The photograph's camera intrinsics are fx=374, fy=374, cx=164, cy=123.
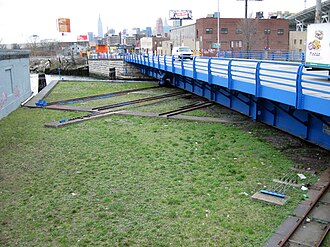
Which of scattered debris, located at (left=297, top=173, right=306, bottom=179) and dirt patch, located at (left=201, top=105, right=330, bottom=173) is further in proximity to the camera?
dirt patch, located at (left=201, top=105, right=330, bottom=173)

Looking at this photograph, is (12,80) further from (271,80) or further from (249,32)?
(249,32)

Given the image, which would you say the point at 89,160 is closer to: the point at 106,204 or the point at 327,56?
the point at 106,204

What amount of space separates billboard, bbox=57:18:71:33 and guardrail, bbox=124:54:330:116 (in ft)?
314

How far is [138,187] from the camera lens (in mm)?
9648

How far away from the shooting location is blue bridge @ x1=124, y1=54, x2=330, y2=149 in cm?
1095

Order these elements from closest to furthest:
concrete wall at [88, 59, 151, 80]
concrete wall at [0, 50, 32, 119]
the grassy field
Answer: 1. the grassy field
2. concrete wall at [0, 50, 32, 119]
3. concrete wall at [88, 59, 151, 80]

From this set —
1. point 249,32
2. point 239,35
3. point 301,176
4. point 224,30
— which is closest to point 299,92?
point 301,176

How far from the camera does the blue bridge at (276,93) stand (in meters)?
10.9

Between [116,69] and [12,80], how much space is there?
112 ft

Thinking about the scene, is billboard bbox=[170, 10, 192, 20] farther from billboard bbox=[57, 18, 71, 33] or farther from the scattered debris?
the scattered debris


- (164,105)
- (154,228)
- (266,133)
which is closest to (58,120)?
(164,105)

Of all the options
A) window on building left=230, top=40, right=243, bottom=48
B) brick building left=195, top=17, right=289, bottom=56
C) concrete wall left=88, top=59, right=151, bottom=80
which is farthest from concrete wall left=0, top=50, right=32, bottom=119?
window on building left=230, top=40, right=243, bottom=48

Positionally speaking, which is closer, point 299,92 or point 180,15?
point 299,92

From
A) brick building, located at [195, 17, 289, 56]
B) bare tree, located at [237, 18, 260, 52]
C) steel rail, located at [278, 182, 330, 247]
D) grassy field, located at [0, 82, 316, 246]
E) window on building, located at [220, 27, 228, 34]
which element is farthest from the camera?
window on building, located at [220, 27, 228, 34]
